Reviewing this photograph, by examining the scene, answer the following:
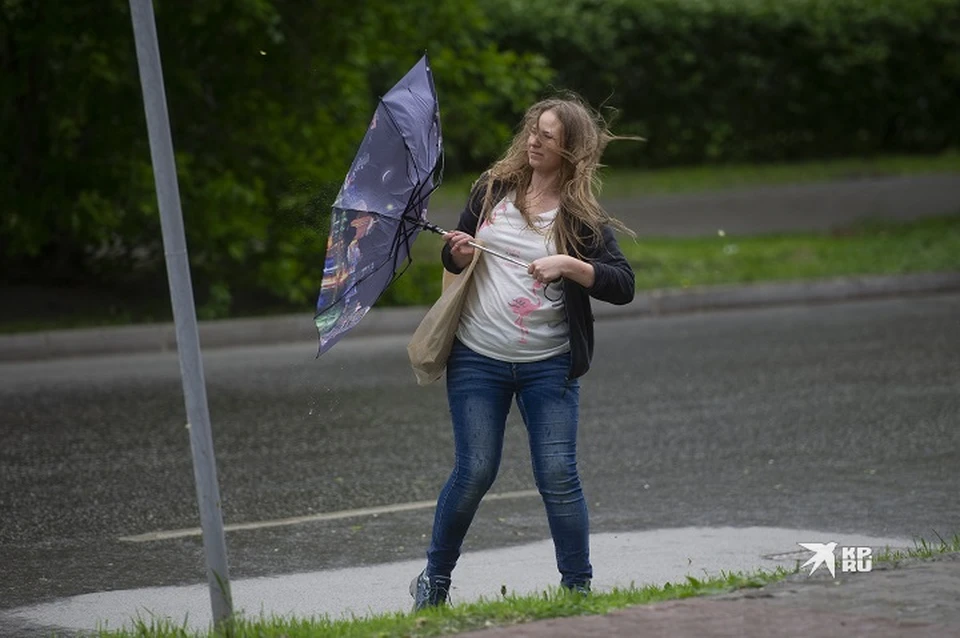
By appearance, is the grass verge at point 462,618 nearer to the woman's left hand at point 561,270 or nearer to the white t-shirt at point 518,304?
the white t-shirt at point 518,304

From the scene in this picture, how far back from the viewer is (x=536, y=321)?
19.5 feet

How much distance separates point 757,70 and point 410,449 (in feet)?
57.8

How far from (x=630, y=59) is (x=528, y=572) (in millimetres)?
19138

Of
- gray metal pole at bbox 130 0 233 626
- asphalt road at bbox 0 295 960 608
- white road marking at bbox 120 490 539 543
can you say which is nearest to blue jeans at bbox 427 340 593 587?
gray metal pole at bbox 130 0 233 626

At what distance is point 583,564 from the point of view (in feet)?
20.0

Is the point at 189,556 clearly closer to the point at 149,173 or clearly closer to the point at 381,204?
the point at 381,204

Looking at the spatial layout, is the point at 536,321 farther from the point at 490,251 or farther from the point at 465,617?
the point at 465,617

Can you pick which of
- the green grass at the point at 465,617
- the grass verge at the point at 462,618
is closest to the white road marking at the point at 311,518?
the grass verge at the point at 462,618

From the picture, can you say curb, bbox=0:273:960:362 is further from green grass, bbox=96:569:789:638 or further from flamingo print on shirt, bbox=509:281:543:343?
flamingo print on shirt, bbox=509:281:543:343

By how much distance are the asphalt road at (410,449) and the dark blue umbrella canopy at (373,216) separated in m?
1.72

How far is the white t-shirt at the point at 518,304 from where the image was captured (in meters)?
5.95

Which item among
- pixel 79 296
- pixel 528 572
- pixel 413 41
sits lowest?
pixel 528 572

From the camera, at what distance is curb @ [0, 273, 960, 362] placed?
1349cm

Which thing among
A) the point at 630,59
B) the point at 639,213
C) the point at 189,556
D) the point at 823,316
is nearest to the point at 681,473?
the point at 189,556
